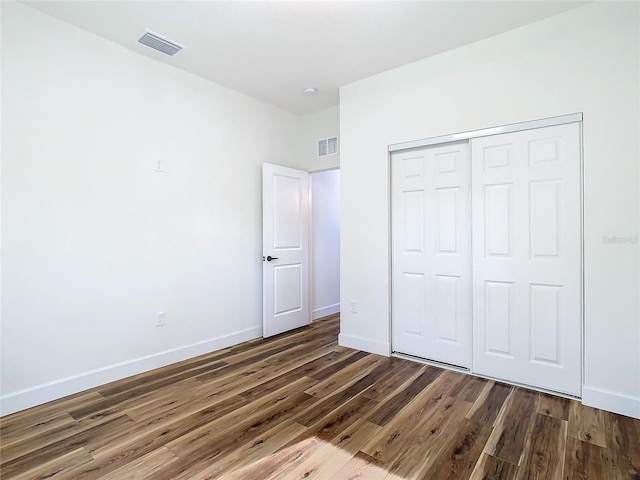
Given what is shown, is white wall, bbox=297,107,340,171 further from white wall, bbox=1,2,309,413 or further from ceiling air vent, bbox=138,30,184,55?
ceiling air vent, bbox=138,30,184,55

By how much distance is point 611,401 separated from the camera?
90.9 inches

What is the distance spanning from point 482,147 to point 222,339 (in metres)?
3.28

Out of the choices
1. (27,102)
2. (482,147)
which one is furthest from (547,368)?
(27,102)

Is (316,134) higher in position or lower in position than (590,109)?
higher

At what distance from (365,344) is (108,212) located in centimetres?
279

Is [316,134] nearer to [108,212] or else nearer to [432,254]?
[432,254]

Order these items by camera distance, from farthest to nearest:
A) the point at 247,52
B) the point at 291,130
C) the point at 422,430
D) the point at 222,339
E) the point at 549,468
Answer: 1. the point at 291,130
2. the point at 222,339
3. the point at 247,52
4. the point at 422,430
5. the point at 549,468

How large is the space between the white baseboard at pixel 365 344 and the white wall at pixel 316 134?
2.21m

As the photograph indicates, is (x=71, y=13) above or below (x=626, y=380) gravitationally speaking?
above

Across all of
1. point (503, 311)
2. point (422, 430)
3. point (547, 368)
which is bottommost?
point (422, 430)

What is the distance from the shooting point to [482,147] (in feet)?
9.44

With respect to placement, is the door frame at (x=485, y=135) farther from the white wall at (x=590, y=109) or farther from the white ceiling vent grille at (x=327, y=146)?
the white ceiling vent grille at (x=327, y=146)

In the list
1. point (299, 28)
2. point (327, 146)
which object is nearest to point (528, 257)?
point (299, 28)

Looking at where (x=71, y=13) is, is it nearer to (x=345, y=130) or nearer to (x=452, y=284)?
(x=345, y=130)
